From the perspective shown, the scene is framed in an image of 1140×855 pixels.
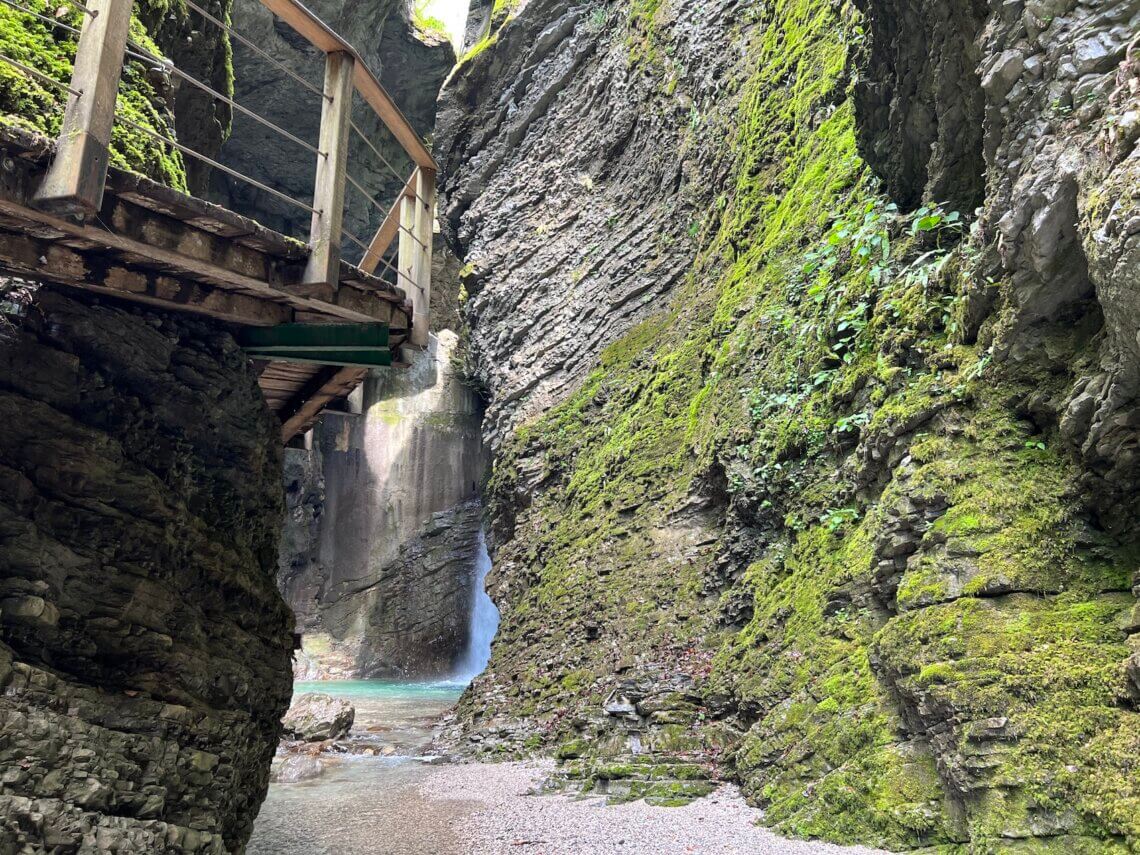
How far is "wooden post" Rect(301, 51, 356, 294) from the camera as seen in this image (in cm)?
438

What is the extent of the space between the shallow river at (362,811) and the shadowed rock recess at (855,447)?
139 centimetres

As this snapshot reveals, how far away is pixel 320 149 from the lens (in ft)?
15.4

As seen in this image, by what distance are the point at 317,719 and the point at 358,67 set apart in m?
10.5

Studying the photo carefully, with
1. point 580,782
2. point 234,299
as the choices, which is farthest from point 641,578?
point 234,299

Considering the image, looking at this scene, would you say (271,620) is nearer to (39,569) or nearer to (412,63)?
(39,569)

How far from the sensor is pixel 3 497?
3.78m

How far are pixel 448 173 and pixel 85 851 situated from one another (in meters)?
19.6

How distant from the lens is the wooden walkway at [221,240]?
311 centimetres

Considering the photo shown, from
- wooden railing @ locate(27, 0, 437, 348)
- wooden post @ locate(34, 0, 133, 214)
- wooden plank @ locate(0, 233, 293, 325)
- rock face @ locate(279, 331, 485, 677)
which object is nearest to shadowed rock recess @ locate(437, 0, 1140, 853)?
wooden railing @ locate(27, 0, 437, 348)

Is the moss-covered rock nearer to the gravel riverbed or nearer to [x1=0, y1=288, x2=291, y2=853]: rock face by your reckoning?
[x1=0, y1=288, x2=291, y2=853]: rock face

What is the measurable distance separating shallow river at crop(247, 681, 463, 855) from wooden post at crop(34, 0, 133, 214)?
5.17 metres

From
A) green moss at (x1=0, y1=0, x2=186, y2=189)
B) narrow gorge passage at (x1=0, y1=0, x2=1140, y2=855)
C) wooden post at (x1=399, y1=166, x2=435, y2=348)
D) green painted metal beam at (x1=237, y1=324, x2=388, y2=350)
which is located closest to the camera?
green moss at (x1=0, y1=0, x2=186, y2=189)

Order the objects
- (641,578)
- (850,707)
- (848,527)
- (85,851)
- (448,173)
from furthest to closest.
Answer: (448,173)
(641,578)
(848,527)
(850,707)
(85,851)

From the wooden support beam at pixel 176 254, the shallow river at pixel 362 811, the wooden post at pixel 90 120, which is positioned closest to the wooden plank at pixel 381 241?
the wooden support beam at pixel 176 254
